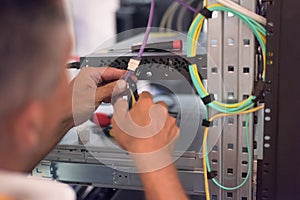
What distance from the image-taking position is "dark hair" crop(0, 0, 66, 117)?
366mm

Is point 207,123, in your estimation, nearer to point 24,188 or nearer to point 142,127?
point 142,127

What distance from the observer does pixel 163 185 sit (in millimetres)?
743

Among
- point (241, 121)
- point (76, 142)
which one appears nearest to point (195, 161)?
point (241, 121)

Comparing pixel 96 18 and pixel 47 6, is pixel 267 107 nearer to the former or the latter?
pixel 47 6

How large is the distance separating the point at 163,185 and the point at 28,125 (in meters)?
0.40

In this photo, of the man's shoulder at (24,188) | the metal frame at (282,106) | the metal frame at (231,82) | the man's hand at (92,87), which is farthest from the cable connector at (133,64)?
the man's shoulder at (24,188)

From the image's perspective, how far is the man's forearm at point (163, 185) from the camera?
2.42 feet

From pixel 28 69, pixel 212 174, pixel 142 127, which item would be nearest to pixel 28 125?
pixel 28 69

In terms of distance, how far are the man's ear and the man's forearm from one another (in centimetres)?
38

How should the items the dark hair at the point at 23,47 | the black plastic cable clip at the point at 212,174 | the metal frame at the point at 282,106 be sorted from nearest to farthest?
1. the dark hair at the point at 23,47
2. the metal frame at the point at 282,106
3. the black plastic cable clip at the point at 212,174

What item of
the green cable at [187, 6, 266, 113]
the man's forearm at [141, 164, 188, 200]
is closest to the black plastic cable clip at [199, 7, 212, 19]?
the green cable at [187, 6, 266, 113]

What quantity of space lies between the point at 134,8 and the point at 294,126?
188 cm

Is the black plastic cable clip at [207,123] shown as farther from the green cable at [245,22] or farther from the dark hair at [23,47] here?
the dark hair at [23,47]

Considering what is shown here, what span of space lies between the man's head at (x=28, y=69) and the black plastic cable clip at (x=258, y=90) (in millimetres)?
437
